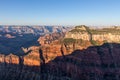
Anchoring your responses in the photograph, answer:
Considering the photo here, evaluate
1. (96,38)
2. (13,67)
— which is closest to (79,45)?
(96,38)

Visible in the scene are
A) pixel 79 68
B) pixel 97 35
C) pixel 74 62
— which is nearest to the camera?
pixel 79 68

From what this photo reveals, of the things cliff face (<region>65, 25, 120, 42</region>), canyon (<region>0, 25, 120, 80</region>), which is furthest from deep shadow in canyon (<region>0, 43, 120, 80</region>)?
cliff face (<region>65, 25, 120, 42</region>)

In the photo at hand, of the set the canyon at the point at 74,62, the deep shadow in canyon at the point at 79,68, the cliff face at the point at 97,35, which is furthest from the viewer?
the cliff face at the point at 97,35

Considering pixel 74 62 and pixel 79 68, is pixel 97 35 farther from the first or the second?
pixel 79 68

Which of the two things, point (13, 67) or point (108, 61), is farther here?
point (13, 67)

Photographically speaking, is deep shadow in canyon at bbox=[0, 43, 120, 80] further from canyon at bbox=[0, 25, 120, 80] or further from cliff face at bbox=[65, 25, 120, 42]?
cliff face at bbox=[65, 25, 120, 42]

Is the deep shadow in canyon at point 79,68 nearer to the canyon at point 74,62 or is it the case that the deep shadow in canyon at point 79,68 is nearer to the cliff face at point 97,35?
the canyon at point 74,62

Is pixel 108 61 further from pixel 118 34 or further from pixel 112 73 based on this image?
pixel 118 34

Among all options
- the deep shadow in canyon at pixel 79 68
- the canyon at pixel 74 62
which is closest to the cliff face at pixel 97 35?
the canyon at pixel 74 62

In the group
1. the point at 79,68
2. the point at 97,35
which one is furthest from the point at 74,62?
the point at 97,35
